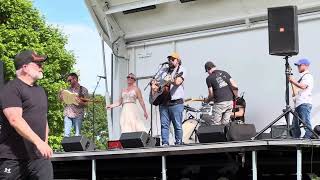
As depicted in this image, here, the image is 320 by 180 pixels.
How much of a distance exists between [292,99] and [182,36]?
2.35 metres

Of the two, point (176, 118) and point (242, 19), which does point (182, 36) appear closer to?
point (242, 19)

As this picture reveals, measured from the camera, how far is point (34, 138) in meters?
4.71

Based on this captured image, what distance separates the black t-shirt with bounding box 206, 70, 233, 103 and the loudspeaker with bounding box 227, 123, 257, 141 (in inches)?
51.4

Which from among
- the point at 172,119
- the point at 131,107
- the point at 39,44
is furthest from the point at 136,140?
the point at 39,44

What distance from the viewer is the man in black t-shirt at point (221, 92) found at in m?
8.95

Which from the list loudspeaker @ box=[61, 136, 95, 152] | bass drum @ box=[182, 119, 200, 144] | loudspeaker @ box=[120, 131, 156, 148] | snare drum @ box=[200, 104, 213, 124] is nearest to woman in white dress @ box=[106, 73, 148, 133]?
bass drum @ box=[182, 119, 200, 144]

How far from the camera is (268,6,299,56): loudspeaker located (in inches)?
311

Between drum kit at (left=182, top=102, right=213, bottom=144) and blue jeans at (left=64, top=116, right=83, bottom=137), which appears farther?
blue jeans at (left=64, top=116, right=83, bottom=137)

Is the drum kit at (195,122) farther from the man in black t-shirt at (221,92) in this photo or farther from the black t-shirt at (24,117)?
the black t-shirt at (24,117)

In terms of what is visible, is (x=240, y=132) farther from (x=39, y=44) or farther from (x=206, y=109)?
(x=39, y=44)

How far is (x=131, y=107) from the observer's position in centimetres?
1026

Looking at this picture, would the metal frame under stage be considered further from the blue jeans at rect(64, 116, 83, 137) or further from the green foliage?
the green foliage

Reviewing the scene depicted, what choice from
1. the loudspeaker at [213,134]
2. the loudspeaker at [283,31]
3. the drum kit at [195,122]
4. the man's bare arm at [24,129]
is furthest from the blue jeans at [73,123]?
the man's bare arm at [24,129]

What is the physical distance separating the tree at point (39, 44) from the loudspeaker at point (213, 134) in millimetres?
15150
